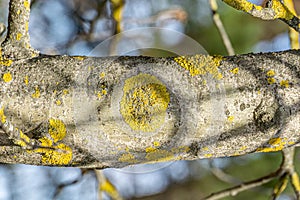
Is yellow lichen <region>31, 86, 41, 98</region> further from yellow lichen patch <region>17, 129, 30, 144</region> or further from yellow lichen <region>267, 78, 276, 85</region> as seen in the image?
yellow lichen <region>267, 78, 276, 85</region>

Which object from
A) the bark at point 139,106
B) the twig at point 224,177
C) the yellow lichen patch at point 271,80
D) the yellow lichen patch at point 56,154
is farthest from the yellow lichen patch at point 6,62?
the twig at point 224,177

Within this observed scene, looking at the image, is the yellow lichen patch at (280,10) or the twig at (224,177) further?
the twig at (224,177)

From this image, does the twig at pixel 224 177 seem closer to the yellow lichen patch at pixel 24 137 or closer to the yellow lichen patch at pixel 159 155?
the yellow lichen patch at pixel 159 155

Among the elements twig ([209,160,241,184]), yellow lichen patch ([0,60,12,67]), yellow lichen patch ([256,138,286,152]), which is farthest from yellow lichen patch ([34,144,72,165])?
twig ([209,160,241,184])

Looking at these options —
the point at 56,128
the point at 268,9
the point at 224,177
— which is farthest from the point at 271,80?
the point at 224,177

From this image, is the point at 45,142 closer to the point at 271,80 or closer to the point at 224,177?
the point at 271,80

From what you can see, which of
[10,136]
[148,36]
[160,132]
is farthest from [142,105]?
[148,36]
